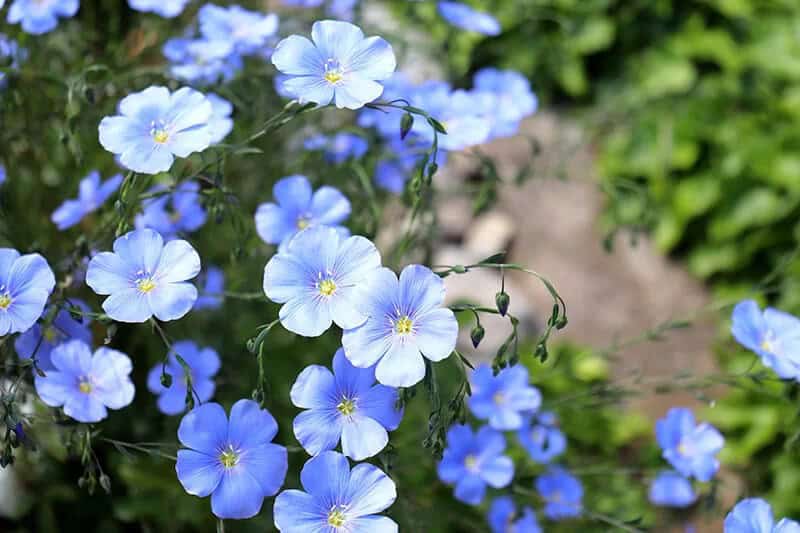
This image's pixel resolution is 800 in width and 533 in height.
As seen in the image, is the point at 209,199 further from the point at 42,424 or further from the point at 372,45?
the point at 42,424

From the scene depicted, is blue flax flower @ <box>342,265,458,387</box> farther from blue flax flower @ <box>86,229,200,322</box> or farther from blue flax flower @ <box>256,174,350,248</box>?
blue flax flower @ <box>256,174,350,248</box>

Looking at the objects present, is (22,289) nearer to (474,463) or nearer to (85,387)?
(85,387)

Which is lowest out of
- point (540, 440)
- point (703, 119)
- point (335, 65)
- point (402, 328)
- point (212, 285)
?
point (703, 119)

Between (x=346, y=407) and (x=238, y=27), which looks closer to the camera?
(x=346, y=407)

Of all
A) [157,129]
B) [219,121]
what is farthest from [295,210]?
[157,129]

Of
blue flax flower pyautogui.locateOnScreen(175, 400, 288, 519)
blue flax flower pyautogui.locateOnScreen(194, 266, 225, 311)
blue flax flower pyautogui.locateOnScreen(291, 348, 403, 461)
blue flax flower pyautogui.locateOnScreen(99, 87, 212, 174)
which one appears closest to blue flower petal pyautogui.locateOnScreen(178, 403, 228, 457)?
blue flax flower pyautogui.locateOnScreen(175, 400, 288, 519)

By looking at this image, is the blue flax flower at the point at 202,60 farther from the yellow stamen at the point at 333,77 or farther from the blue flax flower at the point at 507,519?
the blue flax flower at the point at 507,519
